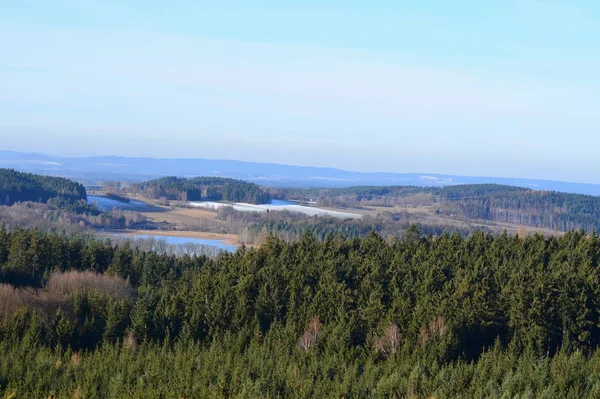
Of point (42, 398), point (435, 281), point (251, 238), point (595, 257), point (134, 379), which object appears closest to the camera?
point (42, 398)

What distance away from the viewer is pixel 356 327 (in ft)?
107

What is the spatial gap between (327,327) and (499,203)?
127344 millimetres

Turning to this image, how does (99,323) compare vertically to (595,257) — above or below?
below

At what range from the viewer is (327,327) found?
3231cm

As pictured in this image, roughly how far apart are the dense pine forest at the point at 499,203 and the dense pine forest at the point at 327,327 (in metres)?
83.9

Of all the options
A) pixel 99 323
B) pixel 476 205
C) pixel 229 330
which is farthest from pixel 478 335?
pixel 476 205

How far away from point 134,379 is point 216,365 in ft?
10.4

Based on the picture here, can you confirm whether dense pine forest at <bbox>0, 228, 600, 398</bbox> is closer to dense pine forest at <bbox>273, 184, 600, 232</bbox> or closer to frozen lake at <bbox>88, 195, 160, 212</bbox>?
frozen lake at <bbox>88, 195, 160, 212</bbox>

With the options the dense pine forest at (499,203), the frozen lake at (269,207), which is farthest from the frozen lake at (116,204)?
the dense pine forest at (499,203)

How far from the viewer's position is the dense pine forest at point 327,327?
990 inches

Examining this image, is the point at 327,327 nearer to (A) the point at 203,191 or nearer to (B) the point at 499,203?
(B) the point at 499,203

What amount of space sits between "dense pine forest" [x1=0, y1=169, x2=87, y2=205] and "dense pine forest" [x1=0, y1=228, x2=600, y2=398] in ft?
238

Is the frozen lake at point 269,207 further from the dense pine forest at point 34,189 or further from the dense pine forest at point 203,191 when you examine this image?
the dense pine forest at point 34,189

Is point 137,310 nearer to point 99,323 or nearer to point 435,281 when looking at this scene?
point 99,323
